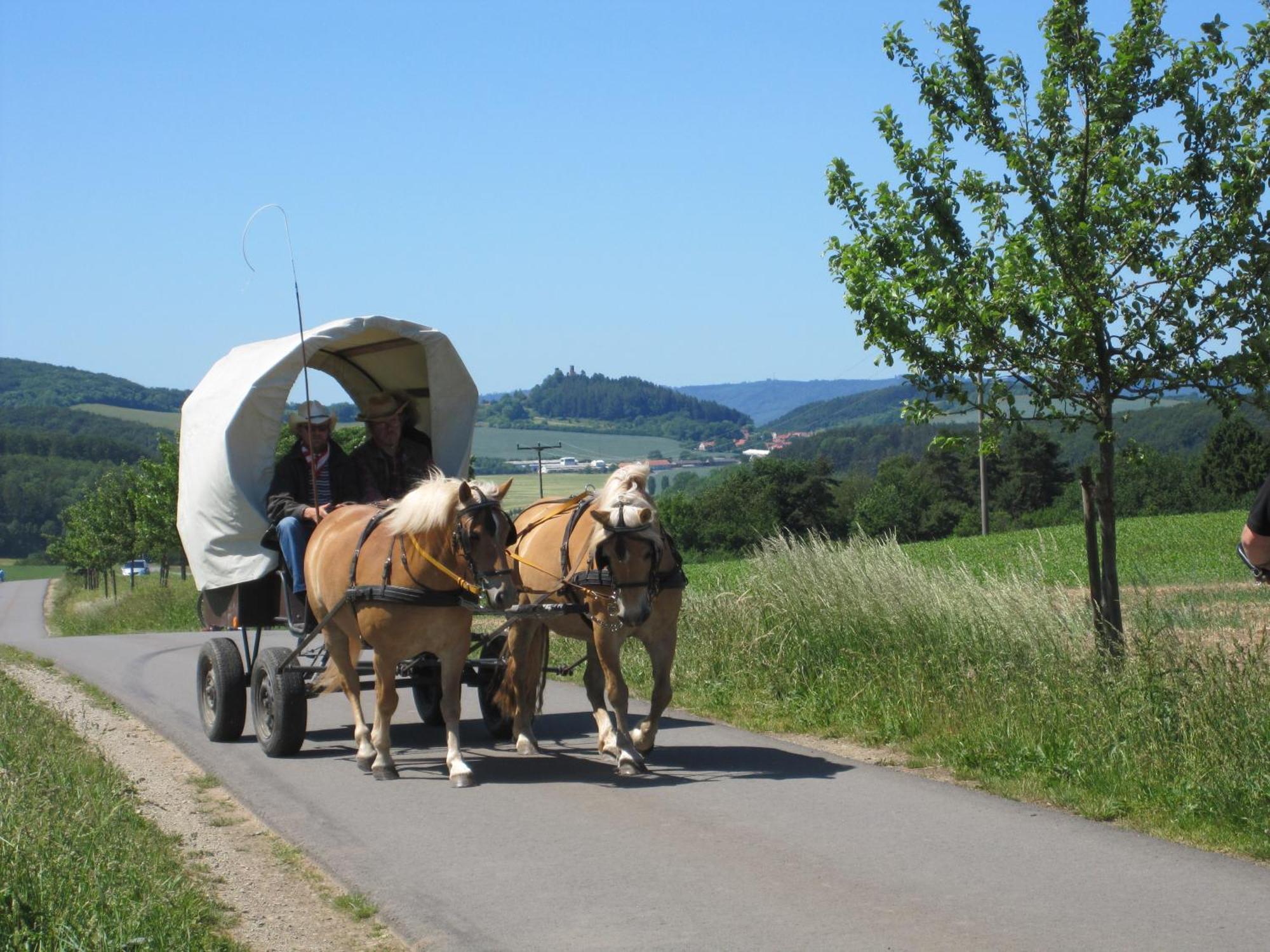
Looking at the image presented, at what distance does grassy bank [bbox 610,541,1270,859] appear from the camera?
→ 7.25 metres

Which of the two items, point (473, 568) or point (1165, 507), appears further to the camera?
point (1165, 507)

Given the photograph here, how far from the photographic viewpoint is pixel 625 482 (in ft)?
29.4

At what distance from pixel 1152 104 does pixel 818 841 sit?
5915 mm

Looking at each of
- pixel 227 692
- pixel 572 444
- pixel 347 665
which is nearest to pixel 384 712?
pixel 347 665

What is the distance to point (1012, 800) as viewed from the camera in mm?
7602

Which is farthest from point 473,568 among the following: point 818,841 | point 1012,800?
point 1012,800

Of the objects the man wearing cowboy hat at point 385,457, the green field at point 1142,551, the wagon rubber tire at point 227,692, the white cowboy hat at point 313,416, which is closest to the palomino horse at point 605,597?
the man wearing cowboy hat at point 385,457

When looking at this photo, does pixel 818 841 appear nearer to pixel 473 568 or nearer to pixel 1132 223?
pixel 473 568

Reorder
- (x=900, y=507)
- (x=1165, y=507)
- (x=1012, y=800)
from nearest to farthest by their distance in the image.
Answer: (x=1012, y=800) < (x=1165, y=507) < (x=900, y=507)

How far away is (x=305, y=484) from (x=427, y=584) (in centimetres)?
233

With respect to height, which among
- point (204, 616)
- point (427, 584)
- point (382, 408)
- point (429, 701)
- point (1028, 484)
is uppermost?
point (382, 408)

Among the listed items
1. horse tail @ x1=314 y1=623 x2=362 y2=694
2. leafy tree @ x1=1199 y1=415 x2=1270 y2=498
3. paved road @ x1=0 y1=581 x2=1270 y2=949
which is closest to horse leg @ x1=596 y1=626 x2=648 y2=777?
paved road @ x1=0 y1=581 x2=1270 y2=949

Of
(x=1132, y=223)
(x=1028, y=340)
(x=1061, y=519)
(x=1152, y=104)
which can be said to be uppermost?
(x=1152, y=104)

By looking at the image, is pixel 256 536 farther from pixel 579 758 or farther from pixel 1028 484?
pixel 1028 484
